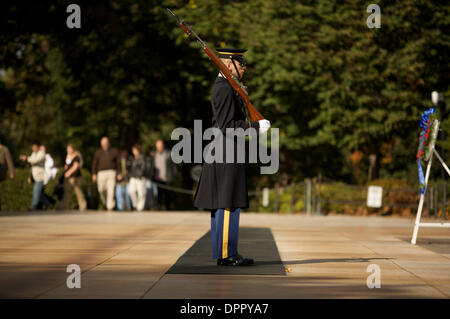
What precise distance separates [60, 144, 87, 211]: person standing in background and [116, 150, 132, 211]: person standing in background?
98 cm

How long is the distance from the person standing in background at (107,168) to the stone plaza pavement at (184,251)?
19.5 feet

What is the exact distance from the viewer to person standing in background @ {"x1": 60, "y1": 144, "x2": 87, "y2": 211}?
24234 mm

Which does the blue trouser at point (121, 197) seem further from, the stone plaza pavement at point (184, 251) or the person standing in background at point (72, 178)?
the stone plaza pavement at point (184, 251)

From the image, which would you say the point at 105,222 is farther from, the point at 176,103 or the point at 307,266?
the point at 176,103

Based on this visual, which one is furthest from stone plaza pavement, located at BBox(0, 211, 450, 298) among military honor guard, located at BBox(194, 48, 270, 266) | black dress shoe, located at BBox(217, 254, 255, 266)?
military honor guard, located at BBox(194, 48, 270, 266)

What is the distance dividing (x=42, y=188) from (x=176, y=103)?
12658 mm

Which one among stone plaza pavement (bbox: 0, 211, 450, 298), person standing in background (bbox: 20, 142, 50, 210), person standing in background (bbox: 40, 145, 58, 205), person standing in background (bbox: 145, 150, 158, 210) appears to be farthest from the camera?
person standing in background (bbox: 145, 150, 158, 210)

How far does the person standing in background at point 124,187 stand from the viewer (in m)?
25.2

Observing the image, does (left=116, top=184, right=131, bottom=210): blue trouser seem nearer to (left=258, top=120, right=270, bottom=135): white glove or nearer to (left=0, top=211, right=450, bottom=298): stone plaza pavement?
(left=0, top=211, right=450, bottom=298): stone plaza pavement

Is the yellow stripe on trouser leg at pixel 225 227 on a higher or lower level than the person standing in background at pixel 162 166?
lower

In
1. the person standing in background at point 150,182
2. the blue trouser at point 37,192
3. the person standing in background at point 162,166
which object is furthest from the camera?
the person standing in background at point 162,166

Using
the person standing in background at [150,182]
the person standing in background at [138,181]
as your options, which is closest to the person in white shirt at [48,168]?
the person standing in background at [138,181]

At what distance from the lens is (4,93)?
98.9ft

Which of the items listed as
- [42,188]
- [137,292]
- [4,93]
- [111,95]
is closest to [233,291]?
[137,292]
